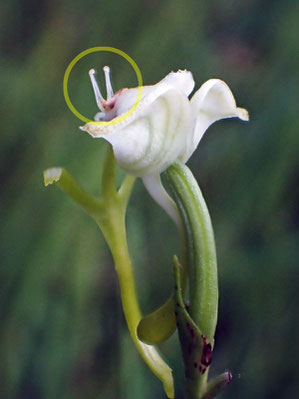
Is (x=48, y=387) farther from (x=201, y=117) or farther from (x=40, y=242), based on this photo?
(x=201, y=117)

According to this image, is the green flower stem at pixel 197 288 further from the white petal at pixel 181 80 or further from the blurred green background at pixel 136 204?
the blurred green background at pixel 136 204

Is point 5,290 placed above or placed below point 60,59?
below

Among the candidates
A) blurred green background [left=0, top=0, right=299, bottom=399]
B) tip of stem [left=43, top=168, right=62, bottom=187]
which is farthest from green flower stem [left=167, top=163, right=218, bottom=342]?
blurred green background [left=0, top=0, right=299, bottom=399]

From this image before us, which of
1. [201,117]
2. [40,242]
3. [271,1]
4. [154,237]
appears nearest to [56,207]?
[40,242]

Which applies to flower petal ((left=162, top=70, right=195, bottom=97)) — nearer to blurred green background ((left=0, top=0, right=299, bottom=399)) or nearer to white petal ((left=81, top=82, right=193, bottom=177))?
white petal ((left=81, top=82, right=193, bottom=177))

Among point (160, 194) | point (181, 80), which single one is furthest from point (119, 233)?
point (181, 80)

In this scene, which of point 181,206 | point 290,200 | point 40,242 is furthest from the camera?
point 290,200

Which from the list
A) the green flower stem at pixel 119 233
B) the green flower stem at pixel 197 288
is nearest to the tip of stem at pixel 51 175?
the green flower stem at pixel 119 233

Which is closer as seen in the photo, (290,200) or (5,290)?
(5,290)
